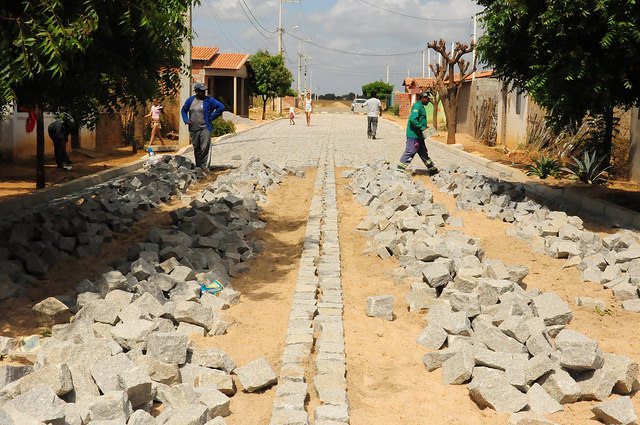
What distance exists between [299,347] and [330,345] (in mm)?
232

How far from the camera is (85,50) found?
5273mm

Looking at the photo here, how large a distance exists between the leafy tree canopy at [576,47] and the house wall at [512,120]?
1037cm

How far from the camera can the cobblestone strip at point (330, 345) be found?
342 cm

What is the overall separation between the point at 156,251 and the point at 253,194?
13.8ft

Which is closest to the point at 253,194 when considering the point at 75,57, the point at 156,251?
the point at 156,251

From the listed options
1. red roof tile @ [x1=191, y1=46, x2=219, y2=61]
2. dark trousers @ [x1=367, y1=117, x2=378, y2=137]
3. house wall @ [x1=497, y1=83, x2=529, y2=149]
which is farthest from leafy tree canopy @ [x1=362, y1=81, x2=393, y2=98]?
house wall @ [x1=497, y1=83, x2=529, y2=149]

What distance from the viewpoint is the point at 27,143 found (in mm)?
14758

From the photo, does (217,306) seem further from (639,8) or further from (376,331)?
(639,8)

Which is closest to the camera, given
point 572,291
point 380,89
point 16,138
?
point 572,291

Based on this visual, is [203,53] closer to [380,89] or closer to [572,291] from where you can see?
[572,291]

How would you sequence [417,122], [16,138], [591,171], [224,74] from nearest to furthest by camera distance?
1. [591,171]
2. [417,122]
3. [16,138]
4. [224,74]

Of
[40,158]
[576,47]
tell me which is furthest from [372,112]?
[576,47]

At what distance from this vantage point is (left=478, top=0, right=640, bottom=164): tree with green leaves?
7496 mm

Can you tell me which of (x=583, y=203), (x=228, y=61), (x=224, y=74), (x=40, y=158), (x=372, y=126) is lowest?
(x=583, y=203)
